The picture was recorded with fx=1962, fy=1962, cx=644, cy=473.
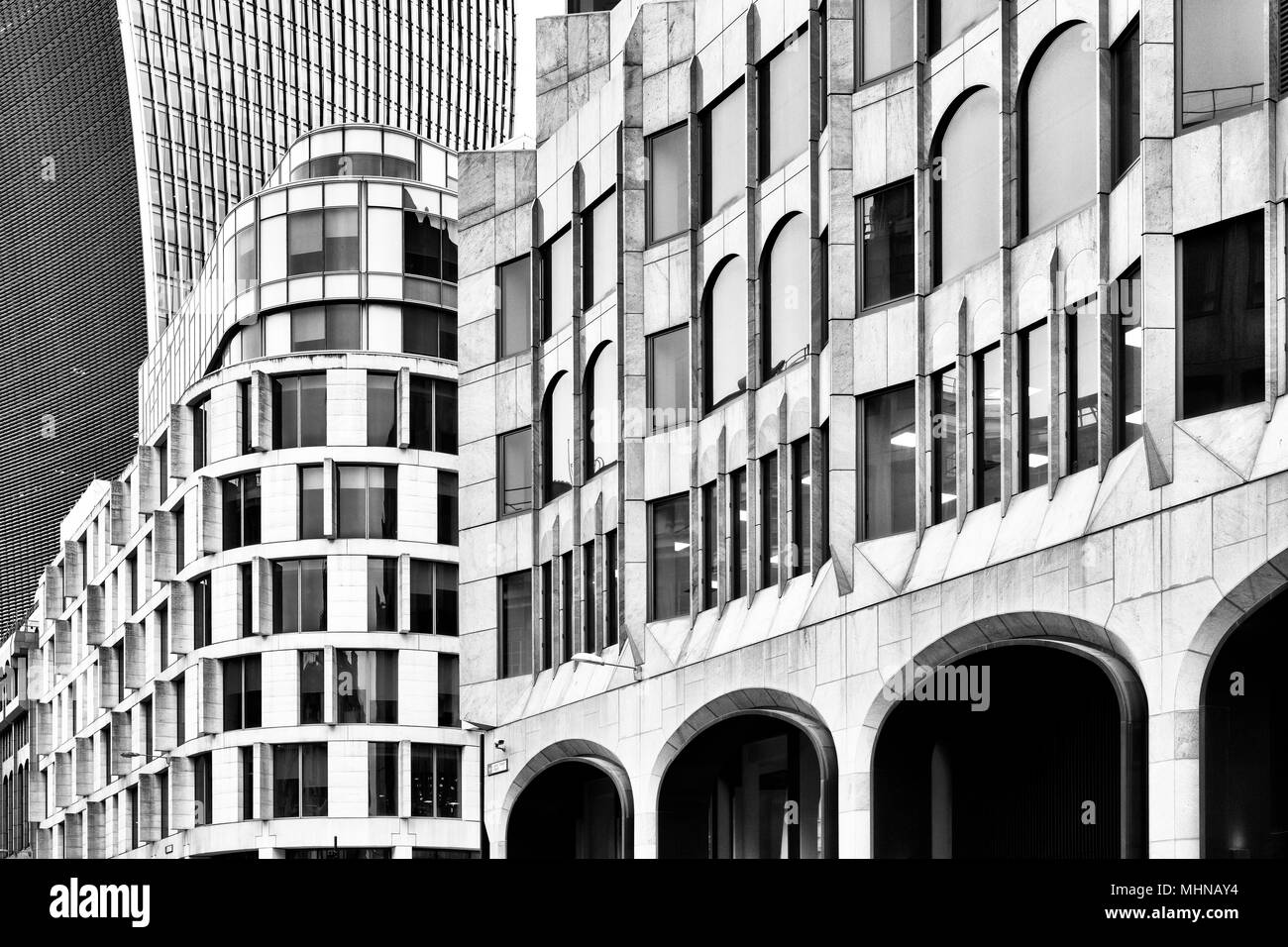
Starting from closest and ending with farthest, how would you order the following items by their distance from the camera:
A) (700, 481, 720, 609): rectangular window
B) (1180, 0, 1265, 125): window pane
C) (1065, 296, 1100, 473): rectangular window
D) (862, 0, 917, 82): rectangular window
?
(1180, 0, 1265, 125): window pane < (1065, 296, 1100, 473): rectangular window < (862, 0, 917, 82): rectangular window < (700, 481, 720, 609): rectangular window

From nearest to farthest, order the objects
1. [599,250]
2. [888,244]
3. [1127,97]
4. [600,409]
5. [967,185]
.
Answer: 1. [1127,97]
2. [967,185]
3. [888,244]
4. [600,409]
5. [599,250]

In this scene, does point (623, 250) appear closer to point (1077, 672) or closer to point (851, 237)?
point (851, 237)

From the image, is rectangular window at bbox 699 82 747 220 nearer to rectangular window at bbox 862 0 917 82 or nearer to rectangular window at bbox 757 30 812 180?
rectangular window at bbox 757 30 812 180

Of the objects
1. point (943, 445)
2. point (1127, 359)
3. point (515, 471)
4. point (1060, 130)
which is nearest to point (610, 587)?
point (515, 471)

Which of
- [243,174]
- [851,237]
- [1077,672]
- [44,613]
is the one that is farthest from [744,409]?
[243,174]

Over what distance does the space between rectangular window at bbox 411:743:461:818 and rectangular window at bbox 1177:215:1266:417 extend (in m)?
55.4

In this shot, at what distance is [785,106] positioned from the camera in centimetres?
3572

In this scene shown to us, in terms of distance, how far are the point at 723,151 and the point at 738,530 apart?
7.58 metres

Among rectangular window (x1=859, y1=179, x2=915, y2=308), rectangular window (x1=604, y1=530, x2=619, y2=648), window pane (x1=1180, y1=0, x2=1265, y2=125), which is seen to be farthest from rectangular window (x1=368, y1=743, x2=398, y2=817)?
window pane (x1=1180, y1=0, x2=1265, y2=125)

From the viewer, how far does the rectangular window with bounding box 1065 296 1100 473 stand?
86.9 feet

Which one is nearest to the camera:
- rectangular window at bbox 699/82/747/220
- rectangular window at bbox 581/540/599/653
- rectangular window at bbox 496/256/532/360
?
rectangular window at bbox 699/82/747/220

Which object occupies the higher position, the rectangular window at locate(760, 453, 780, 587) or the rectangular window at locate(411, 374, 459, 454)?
the rectangular window at locate(411, 374, 459, 454)

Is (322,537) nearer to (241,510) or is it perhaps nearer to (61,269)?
(241,510)

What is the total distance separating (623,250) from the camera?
40594 millimetres
